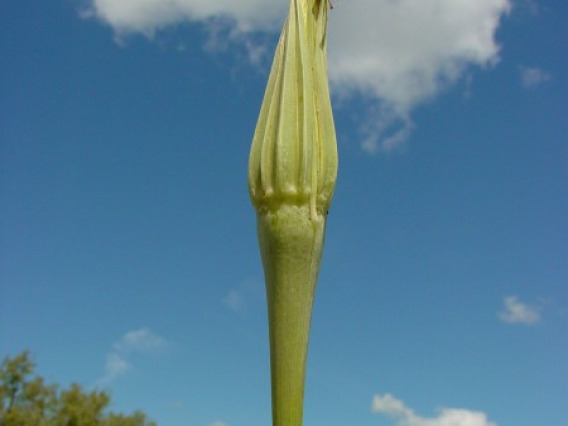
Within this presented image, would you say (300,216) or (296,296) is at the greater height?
(300,216)

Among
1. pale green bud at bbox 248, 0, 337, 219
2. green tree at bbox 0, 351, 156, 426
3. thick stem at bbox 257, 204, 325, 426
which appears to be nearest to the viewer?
thick stem at bbox 257, 204, 325, 426

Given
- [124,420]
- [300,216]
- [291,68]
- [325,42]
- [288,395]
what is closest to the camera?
[288,395]

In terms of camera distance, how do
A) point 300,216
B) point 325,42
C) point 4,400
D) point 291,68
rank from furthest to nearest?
1. point 4,400
2. point 325,42
3. point 291,68
4. point 300,216

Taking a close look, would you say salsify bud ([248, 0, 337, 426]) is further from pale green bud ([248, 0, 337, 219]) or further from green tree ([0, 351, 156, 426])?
green tree ([0, 351, 156, 426])

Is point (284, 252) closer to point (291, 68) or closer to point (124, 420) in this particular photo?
point (291, 68)

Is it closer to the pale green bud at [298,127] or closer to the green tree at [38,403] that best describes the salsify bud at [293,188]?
the pale green bud at [298,127]

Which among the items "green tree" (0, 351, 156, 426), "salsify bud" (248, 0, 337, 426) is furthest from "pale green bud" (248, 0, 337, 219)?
"green tree" (0, 351, 156, 426)

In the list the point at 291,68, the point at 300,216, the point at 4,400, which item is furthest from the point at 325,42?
the point at 4,400

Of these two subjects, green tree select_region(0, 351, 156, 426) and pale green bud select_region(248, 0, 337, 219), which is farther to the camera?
green tree select_region(0, 351, 156, 426)
